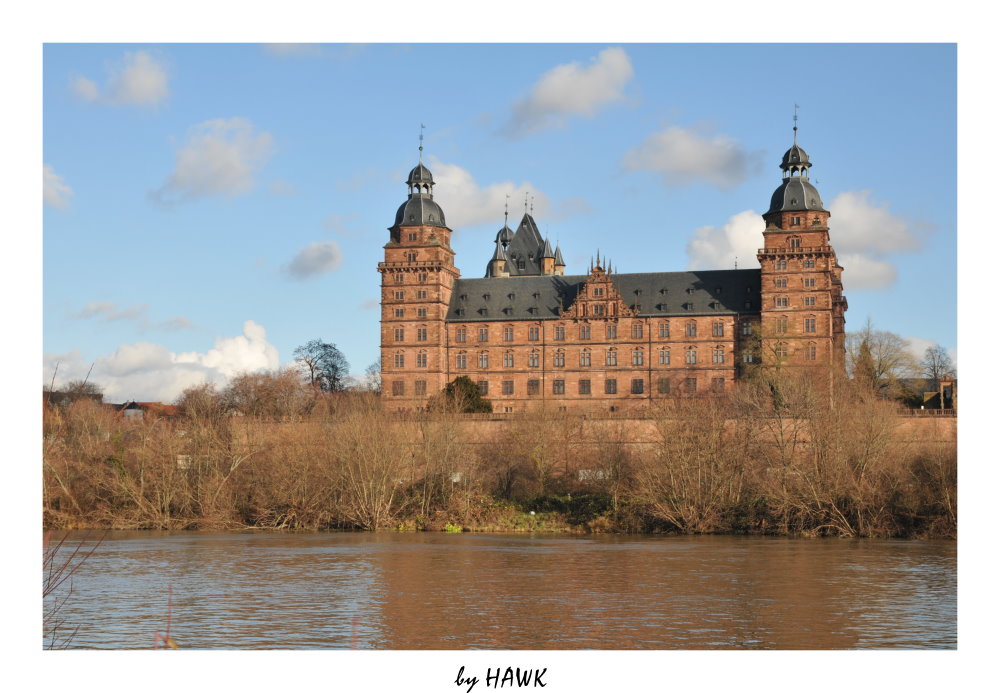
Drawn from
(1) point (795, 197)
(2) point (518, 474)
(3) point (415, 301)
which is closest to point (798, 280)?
(1) point (795, 197)

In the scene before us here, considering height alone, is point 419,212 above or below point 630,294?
above

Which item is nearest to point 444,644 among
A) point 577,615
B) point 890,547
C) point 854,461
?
point 577,615

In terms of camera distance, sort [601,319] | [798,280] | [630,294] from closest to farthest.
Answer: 1. [798,280]
2. [601,319]
3. [630,294]

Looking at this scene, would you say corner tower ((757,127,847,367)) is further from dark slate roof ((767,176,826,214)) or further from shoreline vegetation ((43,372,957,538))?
shoreline vegetation ((43,372,957,538))

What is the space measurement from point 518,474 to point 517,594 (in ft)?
64.5

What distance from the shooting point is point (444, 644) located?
17.6 metres

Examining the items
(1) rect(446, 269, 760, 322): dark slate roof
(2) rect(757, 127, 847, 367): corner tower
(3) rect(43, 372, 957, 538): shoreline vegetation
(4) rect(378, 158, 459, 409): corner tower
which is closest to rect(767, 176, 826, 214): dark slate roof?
(2) rect(757, 127, 847, 367): corner tower

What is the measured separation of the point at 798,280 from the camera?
63.9 m

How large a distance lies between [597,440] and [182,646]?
2715cm

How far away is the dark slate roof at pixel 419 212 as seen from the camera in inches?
2771

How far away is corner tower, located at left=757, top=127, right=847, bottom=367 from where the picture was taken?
62.8m

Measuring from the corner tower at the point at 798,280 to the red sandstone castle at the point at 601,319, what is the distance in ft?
0.21

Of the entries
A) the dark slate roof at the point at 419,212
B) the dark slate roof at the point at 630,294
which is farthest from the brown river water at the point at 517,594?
the dark slate roof at the point at 419,212

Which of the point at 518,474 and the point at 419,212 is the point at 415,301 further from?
the point at 518,474
